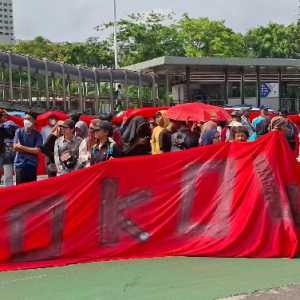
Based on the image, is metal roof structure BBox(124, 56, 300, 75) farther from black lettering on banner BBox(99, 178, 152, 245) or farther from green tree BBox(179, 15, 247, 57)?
black lettering on banner BBox(99, 178, 152, 245)

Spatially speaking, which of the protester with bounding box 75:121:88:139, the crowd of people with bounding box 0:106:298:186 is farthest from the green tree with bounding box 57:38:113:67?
the protester with bounding box 75:121:88:139

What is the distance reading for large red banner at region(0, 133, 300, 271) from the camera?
664 cm

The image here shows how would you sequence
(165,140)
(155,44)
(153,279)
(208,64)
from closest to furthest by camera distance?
1. (153,279)
2. (165,140)
3. (208,64)
4. (155,44)

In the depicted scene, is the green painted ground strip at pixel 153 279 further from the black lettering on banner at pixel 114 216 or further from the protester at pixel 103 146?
the protester at pixel 103 146

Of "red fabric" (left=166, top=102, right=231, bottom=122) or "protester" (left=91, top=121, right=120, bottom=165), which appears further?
"red fabric" (left=166, top=102, right=231, bottom=122)

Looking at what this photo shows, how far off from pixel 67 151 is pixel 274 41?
65.4 metres

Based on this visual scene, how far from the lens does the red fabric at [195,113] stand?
12227 millimetres

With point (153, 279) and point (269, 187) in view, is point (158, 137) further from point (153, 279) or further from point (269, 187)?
point (153, 279)

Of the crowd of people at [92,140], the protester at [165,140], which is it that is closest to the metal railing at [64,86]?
the crowd of people at [92,140]

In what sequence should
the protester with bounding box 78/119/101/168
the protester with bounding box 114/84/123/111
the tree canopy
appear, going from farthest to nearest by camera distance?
the tree canopy → the protester with bounding box 114/84/123/111 → the protester with bounding box 78/119/101/168

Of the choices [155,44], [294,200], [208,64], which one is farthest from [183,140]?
[155,44]

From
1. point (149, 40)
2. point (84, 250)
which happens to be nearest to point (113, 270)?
point (84, 250)

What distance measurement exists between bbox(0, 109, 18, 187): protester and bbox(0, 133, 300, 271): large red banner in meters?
4.28

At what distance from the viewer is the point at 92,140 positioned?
7.67 metres
